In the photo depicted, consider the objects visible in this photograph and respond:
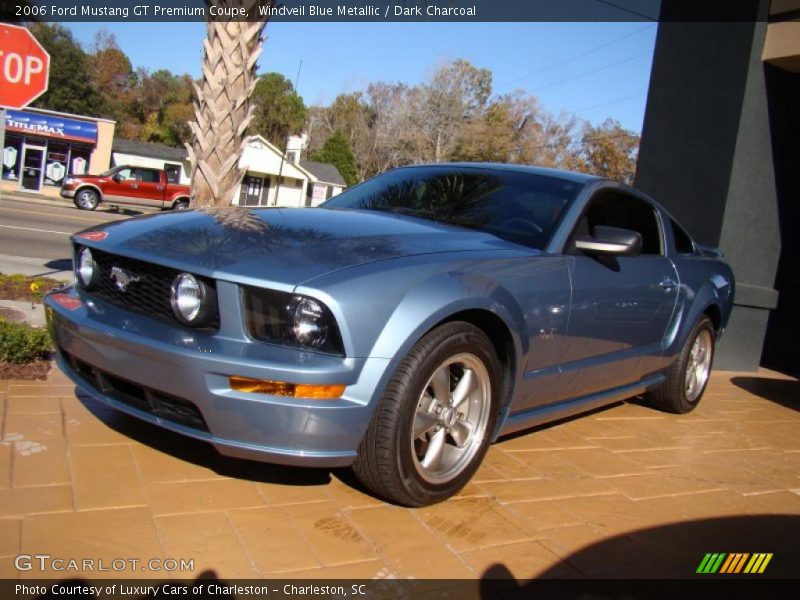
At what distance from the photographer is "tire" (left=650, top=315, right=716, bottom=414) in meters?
5.05

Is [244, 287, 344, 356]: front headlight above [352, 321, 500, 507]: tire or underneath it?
above

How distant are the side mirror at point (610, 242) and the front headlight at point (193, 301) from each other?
1949 millimetres

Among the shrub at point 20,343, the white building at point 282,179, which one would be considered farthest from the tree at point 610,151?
the shrub at point 20,343

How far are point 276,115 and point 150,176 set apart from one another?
4099cm

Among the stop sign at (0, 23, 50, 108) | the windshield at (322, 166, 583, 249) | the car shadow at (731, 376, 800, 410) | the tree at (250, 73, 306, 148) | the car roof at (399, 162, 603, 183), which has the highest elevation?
the tree at (250, 73, 306, 148)

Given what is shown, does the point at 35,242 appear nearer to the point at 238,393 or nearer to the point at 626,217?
the point at 626,217

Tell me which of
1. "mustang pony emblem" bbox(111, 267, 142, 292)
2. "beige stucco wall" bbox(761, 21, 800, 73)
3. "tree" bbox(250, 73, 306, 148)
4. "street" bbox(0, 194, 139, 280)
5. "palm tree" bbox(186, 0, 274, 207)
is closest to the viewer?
"mustang pony emblem" bbox(111, 267, 142, 292)

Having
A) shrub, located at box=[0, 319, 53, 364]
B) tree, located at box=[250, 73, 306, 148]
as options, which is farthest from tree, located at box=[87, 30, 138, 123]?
shrub, located at box=[0, 319, 53, 364]

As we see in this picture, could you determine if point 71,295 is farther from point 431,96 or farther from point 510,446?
point 431,96

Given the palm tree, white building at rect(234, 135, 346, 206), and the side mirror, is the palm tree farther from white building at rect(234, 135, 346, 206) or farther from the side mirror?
white building at rect(234, 135, 346, 206)

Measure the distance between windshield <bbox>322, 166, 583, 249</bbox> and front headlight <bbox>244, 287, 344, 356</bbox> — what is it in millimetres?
1402

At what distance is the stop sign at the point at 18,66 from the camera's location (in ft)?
17.7

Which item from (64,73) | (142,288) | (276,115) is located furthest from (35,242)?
(276,115)

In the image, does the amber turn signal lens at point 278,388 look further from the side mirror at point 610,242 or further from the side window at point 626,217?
the side window at point 626,217
